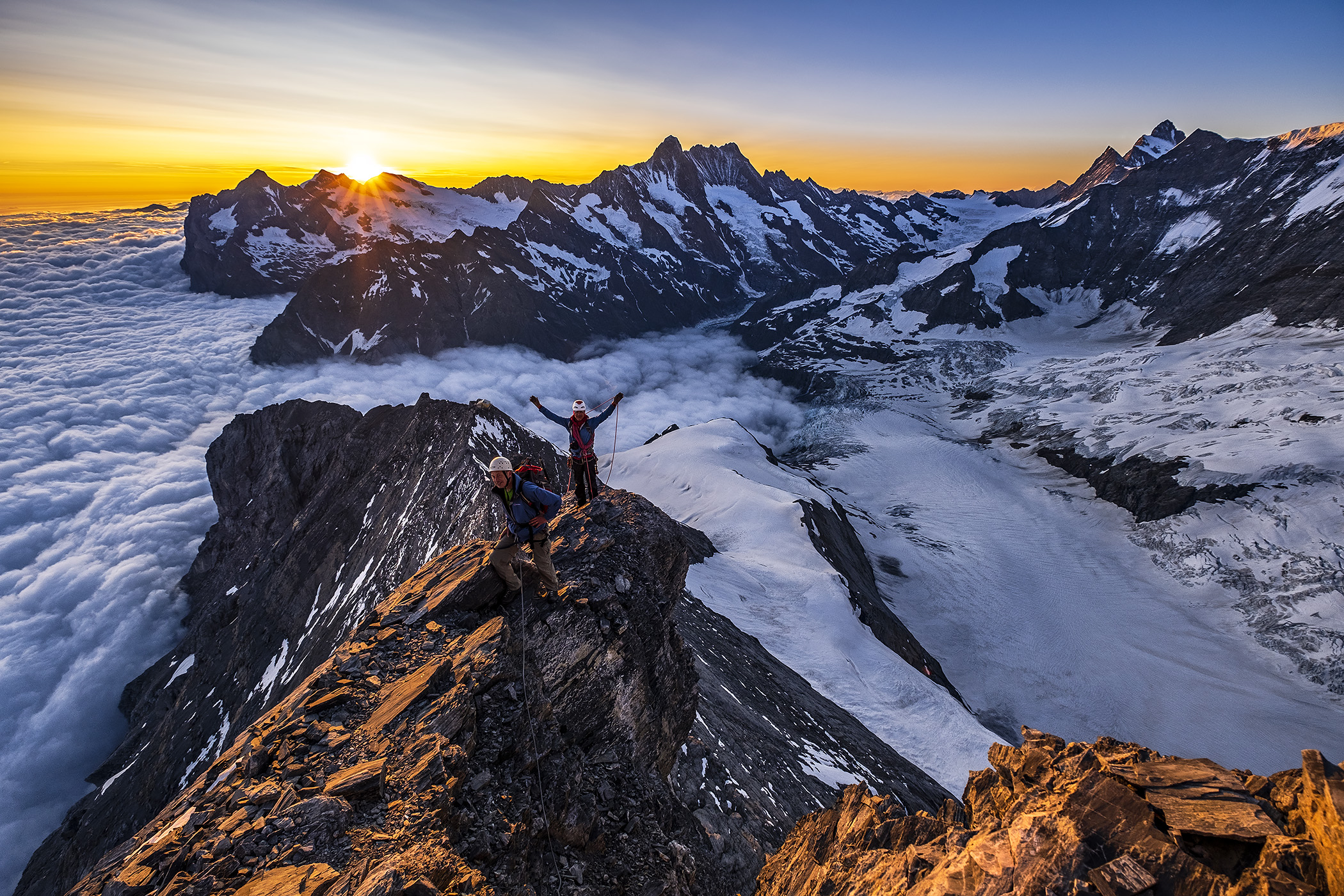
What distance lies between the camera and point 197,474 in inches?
7190

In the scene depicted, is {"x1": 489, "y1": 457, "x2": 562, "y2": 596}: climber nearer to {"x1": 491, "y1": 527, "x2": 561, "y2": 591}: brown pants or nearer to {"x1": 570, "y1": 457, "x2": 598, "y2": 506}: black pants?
{"x1": 491, "y1": 527, "x2": 561, "y2": 591}: brown pants

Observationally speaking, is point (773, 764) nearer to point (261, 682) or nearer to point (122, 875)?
point (122, 875)

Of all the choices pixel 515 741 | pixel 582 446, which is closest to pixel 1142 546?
pixel 582 446

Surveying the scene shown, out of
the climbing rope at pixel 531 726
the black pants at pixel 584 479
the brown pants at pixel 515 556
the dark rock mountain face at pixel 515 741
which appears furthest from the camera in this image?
the black pants at pixel 584 479

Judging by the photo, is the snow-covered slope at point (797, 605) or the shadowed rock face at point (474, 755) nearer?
the shadowed rock face at point (474, 755)

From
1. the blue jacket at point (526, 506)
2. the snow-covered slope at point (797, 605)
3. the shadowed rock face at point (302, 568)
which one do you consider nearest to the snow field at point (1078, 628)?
the snow-covered slope at point (797, 605)

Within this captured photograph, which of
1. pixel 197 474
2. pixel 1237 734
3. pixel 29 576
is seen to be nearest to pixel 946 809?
pixel 1237 734

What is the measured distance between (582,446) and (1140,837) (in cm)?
1243

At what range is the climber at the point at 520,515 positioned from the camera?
10883mm

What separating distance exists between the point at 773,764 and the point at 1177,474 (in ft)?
320

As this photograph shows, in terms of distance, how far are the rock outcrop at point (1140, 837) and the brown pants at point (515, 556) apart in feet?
26.1

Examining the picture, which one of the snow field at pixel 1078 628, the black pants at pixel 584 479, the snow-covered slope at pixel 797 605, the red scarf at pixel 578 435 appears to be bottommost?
the snow field at pixel 1078 628

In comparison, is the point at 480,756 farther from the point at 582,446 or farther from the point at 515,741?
the point at 582,446

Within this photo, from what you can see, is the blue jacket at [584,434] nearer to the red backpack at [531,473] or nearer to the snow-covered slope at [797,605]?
the red backpack at [531,473]
